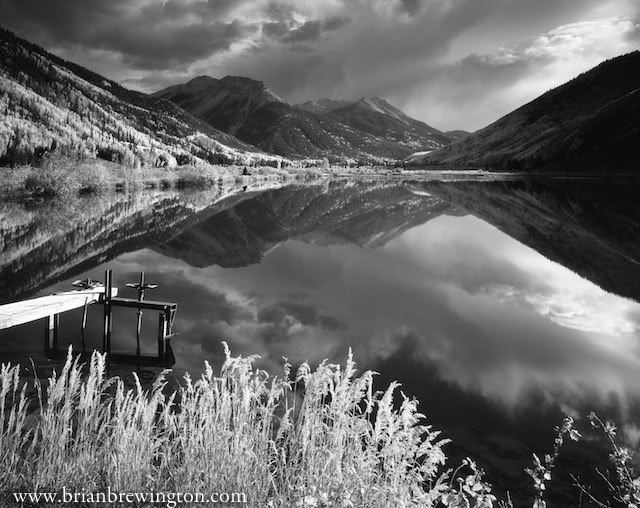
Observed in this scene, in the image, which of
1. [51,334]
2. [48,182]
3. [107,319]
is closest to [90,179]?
[48,182]

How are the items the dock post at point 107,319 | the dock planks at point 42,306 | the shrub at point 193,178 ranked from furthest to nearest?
the shrub at point 193,178
the dock post at point 107,319
the dock planks at point 42,306

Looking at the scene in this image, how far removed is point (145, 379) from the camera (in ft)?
45.2

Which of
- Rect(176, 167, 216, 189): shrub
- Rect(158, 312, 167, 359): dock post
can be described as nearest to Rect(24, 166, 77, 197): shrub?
Rect(176, 167, 216, 189): shrub

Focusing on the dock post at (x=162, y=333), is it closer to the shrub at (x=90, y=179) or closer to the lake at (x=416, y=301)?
the lake at (x=416, y=301)

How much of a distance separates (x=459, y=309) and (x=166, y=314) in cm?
1342

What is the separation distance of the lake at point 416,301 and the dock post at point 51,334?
17.5 inches

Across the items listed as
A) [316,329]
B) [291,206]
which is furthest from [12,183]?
[316,329]

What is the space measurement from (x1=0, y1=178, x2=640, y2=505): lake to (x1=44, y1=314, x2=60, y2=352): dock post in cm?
44

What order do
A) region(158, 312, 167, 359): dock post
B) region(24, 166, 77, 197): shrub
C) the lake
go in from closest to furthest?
the lake
region(158, 312, 167, 359): dock post
region(24, 166, 77, 197): shrub

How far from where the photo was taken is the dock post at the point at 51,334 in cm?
1570

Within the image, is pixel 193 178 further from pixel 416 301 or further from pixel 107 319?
pixel 107 319

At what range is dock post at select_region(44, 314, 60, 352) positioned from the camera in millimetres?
15695

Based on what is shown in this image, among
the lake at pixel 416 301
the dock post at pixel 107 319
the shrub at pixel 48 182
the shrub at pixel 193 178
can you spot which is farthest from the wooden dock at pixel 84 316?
the shrub at pixel 193 178

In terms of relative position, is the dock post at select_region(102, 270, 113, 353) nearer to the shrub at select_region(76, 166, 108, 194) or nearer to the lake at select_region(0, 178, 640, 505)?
the lake at select_region(0, 178, 640, 505)
